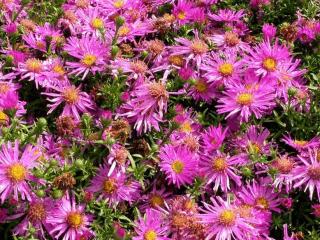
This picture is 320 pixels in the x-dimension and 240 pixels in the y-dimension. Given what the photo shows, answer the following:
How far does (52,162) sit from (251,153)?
779 mm

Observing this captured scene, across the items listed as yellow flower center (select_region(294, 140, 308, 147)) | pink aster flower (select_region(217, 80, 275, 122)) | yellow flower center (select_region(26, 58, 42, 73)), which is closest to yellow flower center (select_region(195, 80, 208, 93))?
pink aster flower (select_region(217, 80, 275, 122))

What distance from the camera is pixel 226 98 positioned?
8.05ft

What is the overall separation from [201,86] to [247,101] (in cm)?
23

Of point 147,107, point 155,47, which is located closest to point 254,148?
point 147,107

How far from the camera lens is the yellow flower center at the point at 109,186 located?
2.23 metres

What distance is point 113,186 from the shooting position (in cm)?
223

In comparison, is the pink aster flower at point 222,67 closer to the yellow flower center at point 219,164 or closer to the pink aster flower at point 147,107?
the pink aster flower at point 147,107

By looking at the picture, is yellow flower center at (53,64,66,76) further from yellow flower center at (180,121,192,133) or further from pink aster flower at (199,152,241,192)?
pink aster flower at (199,152,241,192)

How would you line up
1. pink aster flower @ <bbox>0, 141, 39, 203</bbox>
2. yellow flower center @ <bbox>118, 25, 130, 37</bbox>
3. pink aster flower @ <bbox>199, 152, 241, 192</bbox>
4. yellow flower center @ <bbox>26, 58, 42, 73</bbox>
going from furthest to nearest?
yellow flower center @ <bbox>118, 25, 130, 37</bbox> < yellow flower center @ <bbox>26, 58, 42, 73</bbox> < pink aster flower @ <bbox>199, 152, 241, 192</bbox> < pink aster flower @ <bbox>0, 141, 39, 203</bbox>

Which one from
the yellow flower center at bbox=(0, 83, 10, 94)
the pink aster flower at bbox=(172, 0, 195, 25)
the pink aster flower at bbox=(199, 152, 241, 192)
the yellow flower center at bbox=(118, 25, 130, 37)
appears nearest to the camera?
the pink aster flower at bbox=(199, 152, 241, 192)

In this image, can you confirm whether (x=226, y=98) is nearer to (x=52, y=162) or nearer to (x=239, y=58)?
(x=239, y=58)

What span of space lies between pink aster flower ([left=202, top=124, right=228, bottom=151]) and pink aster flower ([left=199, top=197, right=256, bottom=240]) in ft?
0.90

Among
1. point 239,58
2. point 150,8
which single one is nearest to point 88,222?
point 239,58

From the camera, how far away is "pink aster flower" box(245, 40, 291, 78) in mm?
2549
